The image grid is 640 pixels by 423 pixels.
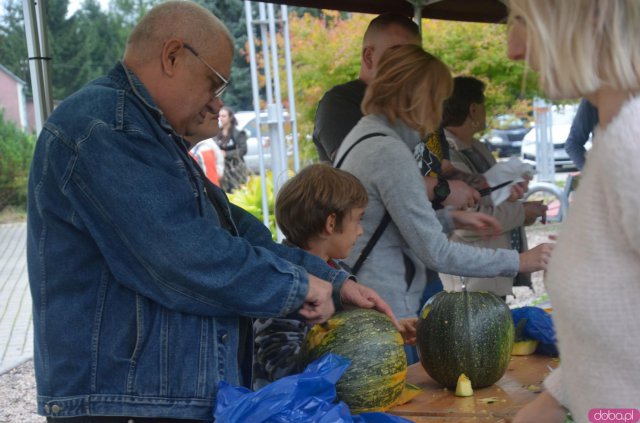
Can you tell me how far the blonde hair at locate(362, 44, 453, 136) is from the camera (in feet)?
10.4

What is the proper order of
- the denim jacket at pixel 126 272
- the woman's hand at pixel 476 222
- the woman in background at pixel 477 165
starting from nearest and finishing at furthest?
the denim jacket at pixel 126 272 → the woman's hand at pixel 476 222 → the woman in background at pixel 477 165

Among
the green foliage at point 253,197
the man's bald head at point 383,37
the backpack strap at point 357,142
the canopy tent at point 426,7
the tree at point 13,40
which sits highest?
the tree at point 13,40

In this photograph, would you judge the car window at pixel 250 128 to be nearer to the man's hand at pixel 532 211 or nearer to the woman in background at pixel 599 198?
the man's hand at pixel 532 211

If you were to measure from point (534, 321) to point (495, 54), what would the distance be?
9.19 metres

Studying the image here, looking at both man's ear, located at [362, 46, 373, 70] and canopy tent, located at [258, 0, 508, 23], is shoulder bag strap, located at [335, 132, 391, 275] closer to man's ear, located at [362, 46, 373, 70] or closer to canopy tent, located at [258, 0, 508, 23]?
man's ear, located at [362, 46, 373, 70]

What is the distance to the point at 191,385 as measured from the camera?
6.63 feet

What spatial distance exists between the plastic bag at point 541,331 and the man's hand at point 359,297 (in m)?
0.74

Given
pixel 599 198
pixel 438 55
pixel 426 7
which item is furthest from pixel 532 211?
pixel 438 55

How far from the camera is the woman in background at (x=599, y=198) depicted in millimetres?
1240

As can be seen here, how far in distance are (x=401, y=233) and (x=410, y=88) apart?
0.58 meters

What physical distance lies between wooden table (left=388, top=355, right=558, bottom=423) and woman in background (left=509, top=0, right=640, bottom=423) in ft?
3.36

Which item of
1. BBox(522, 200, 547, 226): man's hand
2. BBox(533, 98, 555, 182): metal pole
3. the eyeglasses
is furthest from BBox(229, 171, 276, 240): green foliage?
the eyeglasses

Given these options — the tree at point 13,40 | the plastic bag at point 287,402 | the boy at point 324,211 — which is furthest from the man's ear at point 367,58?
the tree at point 13,40

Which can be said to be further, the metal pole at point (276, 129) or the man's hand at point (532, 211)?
the metal pole at point (276, 129)
